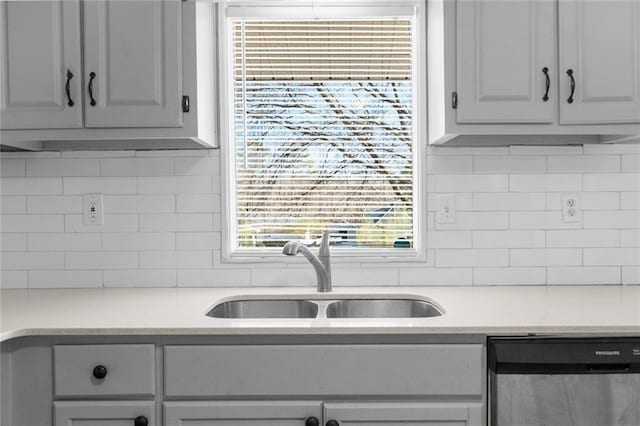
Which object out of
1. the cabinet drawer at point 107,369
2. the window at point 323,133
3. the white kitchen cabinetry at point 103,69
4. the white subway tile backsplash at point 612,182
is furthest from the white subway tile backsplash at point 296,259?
the cabinet drawer at point 107,369

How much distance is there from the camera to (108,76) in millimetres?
2088

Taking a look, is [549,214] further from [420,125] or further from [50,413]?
[50,413]

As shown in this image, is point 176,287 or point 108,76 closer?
point 108,76

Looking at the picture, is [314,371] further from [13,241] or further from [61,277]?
[13,241]

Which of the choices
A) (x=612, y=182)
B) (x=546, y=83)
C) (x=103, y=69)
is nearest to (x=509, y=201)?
(x=612, y=182)

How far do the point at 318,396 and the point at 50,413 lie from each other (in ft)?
2.63

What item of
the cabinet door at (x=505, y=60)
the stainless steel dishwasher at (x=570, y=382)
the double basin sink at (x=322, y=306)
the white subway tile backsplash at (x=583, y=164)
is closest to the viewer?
the stainless steel dishwasher at (x=570, y=382)

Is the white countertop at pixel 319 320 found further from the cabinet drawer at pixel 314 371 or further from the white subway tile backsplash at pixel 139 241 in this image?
the white subway tile backsplash at pixel 139 241

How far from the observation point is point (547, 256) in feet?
8.05

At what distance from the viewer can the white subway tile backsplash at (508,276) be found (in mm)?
2459

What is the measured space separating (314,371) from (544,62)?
1313 mm

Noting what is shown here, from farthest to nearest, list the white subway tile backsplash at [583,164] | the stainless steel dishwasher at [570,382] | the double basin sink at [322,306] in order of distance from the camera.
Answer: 1. the white subway tile backsplash at [583,164]
2. the double basin sink at [322,306]
3. the stainless steel dishwasher at [570,382]

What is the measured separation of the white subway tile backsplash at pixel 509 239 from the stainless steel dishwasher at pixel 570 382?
77 cm

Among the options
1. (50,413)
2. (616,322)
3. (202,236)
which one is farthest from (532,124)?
(50,413)
